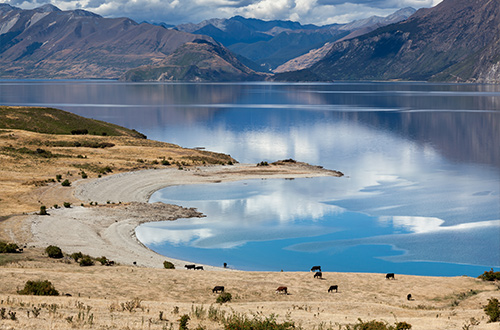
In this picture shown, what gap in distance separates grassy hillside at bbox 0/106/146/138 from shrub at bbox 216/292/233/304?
121 meters

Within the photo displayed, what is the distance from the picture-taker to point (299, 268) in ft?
191

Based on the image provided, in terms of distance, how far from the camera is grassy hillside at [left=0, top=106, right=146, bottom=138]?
5773 inches

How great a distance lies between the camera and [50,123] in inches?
5994

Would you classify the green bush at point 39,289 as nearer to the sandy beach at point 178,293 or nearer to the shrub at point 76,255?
the sandy beach at point 178,293

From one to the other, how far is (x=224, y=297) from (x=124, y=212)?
137ft

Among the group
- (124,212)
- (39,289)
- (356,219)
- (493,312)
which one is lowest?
(356,219)

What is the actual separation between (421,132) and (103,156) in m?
112

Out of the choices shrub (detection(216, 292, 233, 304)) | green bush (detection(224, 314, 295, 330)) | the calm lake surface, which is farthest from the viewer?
the calm lake surface

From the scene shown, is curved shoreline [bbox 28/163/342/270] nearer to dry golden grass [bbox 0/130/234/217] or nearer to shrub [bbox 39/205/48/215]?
shrub [bbox 39/205/48/215]

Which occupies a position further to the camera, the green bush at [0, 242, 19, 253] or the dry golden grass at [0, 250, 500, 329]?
the green bush at [0, 242, 19, 253]

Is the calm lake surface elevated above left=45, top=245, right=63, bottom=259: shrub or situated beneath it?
situated beneath

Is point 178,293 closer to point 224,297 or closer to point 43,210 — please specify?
point 224,297

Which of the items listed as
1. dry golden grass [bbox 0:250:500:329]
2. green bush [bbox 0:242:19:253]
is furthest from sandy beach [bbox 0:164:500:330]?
green bush [bbox 0:242:19:253]

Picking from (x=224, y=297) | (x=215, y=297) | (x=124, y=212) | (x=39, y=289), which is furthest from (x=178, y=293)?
(x=124, y=212)
